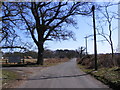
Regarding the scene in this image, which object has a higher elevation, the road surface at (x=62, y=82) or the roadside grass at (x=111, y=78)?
the roadside grass at (x=111, y=78)

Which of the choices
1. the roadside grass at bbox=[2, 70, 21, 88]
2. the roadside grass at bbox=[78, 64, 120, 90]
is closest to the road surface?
the roadside grass at bbox=[78, 64, 120, 90]

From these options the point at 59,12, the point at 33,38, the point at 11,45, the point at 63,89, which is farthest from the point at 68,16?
the point at 63,89

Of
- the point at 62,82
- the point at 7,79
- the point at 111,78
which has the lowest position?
the point at 62,82

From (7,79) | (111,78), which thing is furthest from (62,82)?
(7,79)

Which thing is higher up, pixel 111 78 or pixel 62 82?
pixel 111 78

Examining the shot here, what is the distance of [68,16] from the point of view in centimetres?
4134

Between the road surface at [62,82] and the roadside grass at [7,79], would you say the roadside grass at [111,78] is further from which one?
the roadside grass at [7,79]

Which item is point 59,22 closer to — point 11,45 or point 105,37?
point 105,37

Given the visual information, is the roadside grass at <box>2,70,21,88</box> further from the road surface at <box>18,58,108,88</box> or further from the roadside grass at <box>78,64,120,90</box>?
the roadside grass at <box>78,64,120,90</box>

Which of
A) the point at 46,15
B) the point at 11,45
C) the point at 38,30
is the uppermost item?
the point at 46,15

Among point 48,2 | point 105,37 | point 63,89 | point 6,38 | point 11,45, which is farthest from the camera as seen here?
point 48,2

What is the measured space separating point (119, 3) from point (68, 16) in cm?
1740

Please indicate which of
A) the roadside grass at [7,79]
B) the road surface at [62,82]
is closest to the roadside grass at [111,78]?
the road surface at [62,82]

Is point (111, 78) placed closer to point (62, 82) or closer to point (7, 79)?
point (62, 82)
